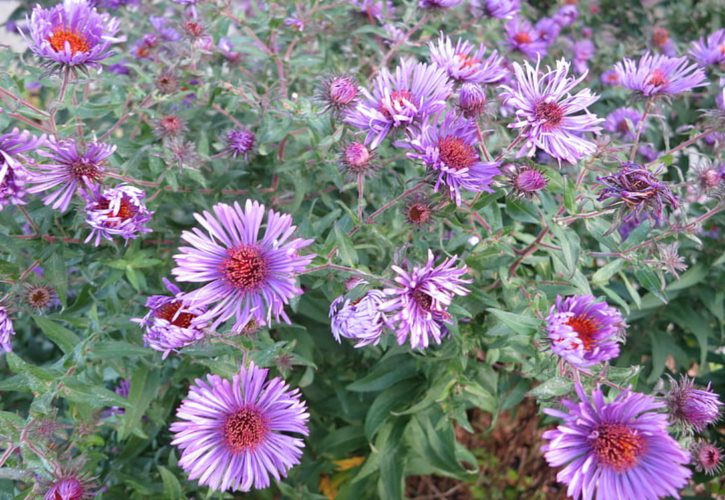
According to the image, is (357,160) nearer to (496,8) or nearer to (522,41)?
(496,8)

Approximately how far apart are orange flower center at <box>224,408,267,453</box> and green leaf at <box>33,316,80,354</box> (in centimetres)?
51

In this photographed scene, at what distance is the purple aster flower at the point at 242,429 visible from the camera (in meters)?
1.25

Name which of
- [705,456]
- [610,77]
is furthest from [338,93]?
[610,77]

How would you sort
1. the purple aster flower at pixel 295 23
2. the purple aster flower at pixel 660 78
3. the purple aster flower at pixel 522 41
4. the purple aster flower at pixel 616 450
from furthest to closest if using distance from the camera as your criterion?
the purple aster flower at pixel 522 41
the purple aster flower at pixel 295 23
the purple aster flower at pixel 660 78
the purple aster flower at pixel 616 450

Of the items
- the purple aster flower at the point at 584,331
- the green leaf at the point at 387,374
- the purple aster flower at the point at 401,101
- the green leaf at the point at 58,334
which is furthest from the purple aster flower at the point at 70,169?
the purple aster flower at the point at 584,331

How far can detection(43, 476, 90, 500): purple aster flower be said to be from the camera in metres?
1.30

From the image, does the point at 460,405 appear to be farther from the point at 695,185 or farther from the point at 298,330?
the point at 695,185

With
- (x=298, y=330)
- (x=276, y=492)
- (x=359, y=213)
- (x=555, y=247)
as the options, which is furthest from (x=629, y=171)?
(x=276, y=492)

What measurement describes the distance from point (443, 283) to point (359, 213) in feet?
1.07

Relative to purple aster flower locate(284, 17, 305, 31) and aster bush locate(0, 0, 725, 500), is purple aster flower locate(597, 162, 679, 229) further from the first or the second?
purple aster flower locate(284, 17, 305, 31)

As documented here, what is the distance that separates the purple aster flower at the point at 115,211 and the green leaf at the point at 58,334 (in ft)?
0.92

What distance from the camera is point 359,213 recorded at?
1.44 metres

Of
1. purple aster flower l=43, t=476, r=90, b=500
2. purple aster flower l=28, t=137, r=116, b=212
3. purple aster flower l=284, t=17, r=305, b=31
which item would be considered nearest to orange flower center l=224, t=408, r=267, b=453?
purple aster flower l=43, t=476, r=90, b=500

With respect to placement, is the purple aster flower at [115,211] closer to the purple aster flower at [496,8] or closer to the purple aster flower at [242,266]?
the purple aster flower at [242,266]
